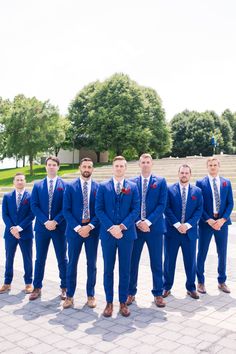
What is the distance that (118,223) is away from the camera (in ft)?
18.4

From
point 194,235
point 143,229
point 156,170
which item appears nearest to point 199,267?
point 194,235

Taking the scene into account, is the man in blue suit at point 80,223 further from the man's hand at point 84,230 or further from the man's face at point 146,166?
the man's face at point 146,166

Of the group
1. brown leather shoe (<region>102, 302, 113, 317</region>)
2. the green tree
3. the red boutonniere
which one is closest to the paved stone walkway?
brown leather shoe (<region>102, 302, 113, 317</region>)

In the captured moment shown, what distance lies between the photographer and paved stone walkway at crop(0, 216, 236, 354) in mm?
A: 4445

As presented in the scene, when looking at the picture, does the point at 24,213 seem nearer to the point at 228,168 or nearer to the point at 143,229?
the point at 143,229

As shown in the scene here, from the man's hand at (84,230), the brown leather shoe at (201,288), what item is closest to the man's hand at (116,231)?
the man's hand at (84,230)

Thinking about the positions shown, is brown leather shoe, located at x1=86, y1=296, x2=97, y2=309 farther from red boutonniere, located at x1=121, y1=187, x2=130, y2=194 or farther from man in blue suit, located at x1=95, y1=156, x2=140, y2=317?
red boutonniere, located at x1=121, y1=187, x2=130, y2=194

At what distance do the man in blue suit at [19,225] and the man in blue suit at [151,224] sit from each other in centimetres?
183

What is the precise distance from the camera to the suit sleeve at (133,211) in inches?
216

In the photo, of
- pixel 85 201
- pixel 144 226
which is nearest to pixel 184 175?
pixel 144 226

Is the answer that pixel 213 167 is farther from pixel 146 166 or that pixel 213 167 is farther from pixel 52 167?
pixel 52 167

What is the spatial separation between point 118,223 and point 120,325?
137 centimetres

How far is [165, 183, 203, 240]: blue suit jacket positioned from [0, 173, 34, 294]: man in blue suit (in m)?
2.33

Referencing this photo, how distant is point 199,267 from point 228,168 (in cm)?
2184
